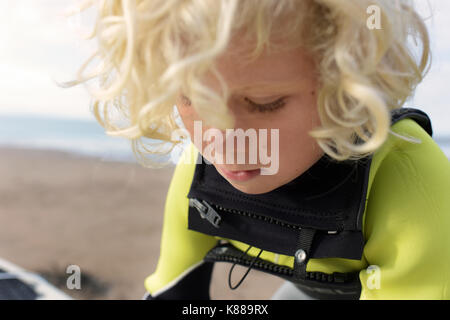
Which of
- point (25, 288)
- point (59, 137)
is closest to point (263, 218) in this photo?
point (25, 288)

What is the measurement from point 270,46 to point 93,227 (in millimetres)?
1209

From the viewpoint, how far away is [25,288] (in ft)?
3.00

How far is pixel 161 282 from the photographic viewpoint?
0.71 meters

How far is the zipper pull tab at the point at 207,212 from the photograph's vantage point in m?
0.62

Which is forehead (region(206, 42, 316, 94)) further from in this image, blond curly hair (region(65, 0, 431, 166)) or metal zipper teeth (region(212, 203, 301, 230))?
metal zipper teeth (region(212, 203, 301, 230))

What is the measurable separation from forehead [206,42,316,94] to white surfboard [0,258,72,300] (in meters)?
0.68

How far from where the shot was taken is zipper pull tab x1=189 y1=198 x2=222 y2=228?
617 millimetres

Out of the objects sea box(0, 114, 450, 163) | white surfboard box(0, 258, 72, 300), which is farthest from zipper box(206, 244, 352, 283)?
sea box(0, 114, 450, 163)

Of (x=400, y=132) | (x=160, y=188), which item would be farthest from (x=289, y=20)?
(x=160, y=188)

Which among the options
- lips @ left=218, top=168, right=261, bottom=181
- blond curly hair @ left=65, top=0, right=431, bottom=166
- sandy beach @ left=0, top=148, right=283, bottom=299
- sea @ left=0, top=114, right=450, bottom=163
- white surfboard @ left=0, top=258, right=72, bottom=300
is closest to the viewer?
blond curly hair @ left=65, top=0, right=431, bottom=166

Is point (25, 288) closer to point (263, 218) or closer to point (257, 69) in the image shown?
point (263, 218)

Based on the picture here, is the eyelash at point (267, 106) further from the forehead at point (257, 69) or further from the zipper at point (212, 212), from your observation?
the zipper at point (212, 212)

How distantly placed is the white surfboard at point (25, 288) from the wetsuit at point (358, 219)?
1.49 feet
